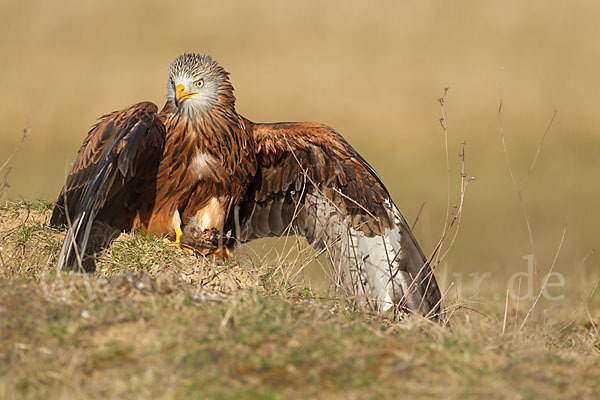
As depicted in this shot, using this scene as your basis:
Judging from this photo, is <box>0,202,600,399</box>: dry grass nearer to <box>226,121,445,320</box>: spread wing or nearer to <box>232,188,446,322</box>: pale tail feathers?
<box>232,188,446,322</box>: pale tail feathers

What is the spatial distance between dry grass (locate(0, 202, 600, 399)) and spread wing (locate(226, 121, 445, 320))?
7.08ft

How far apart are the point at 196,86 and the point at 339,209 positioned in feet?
5.95

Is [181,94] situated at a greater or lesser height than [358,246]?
greater

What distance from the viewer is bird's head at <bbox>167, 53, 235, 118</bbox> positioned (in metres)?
6.86

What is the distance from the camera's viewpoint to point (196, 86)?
6.96m

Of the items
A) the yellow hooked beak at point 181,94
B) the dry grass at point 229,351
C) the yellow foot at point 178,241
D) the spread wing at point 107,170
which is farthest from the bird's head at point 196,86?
the dry grass at point 229,351

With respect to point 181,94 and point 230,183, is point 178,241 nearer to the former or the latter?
point 230,183

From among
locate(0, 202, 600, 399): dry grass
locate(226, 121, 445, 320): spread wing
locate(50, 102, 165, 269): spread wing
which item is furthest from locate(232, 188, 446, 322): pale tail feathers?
locate(0, 202, 600, 399): dry grass

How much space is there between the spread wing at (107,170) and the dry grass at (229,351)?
2.94 ft

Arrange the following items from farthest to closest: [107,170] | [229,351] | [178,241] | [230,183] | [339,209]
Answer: [339,209] → [230,183] → [178,241] → [107,170] → [229,351]

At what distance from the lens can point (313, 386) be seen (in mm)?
3443

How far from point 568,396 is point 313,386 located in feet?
3.99

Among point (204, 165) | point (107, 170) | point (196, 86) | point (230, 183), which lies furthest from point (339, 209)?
point (107, 170)

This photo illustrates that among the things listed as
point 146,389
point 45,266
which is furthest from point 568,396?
point 45,266
